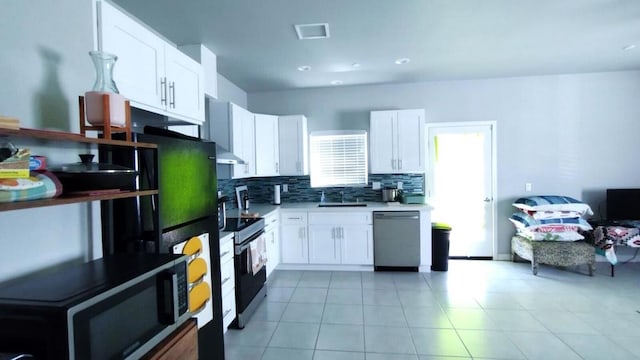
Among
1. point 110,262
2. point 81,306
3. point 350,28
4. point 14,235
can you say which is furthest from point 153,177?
point 350,28

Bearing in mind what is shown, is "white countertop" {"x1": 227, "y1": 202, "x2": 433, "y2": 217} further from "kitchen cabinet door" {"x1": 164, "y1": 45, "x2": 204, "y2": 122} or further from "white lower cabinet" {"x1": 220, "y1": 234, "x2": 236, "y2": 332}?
"kitchen cabinet door" {"x1": 164, "y1": 45, "x2": 204, "y2": 122}

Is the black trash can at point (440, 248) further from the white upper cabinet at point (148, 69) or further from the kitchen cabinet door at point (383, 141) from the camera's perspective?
the white upper cabinet at point (148, 69)

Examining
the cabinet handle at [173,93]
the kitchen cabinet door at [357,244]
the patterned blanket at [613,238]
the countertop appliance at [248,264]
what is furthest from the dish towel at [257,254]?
the patterned blanket at [613,238]

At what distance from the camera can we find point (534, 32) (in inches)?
115

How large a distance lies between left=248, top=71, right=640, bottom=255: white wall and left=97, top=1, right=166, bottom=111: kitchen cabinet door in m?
3.28

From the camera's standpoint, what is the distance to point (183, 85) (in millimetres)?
2283

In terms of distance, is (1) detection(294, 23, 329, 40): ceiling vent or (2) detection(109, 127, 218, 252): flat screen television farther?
(1) detection(294, 23, 329, 40): ceiling vent

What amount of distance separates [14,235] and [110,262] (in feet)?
1.04

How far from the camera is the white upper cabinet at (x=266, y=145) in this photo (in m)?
4.13

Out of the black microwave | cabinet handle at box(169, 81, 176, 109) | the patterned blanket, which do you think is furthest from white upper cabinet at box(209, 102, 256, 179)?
the patterned blanket

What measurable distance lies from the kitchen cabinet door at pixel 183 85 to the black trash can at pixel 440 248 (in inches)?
130

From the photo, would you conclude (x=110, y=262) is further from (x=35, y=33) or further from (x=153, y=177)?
(x=35, y=33)

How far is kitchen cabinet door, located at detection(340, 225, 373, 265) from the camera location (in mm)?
4219

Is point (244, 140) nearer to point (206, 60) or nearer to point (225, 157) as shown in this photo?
point (225, 157)
